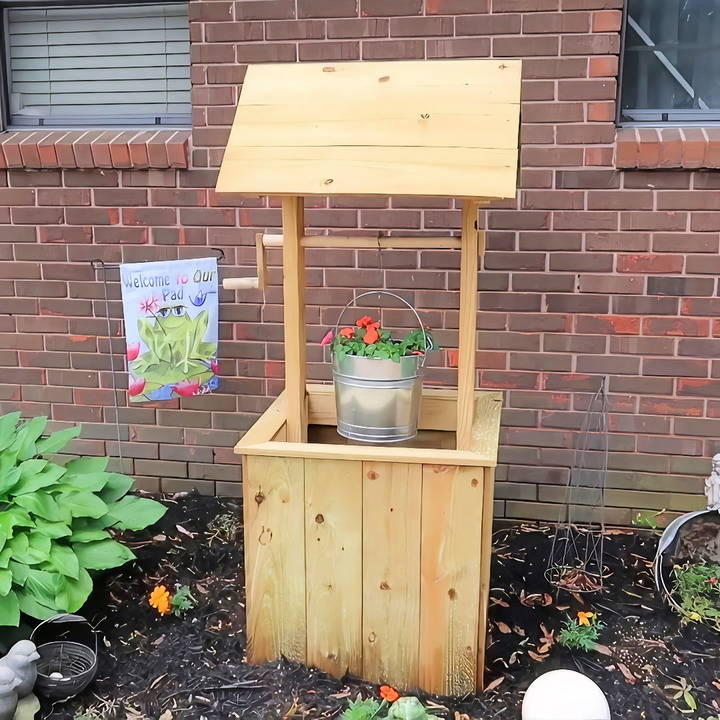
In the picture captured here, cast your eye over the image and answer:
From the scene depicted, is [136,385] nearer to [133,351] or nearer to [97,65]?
[133,351]

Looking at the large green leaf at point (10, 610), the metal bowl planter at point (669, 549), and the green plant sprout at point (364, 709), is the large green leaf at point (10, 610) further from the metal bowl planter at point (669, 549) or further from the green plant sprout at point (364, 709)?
the metal bowl planter at point (669, 549)

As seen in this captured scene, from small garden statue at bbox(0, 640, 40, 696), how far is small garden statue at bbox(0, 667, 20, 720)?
1 centimetres

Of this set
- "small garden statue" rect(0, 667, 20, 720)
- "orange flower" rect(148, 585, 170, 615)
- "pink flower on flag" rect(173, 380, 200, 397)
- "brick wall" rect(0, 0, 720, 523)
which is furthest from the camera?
"pink flower on flag" rect(173, 380, 200, 397)

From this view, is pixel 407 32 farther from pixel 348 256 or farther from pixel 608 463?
pixel 608 463

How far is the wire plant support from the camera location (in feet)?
11.4

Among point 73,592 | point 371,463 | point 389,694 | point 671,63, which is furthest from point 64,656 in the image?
point 671,63

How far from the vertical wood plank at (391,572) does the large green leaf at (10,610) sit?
1142 mm

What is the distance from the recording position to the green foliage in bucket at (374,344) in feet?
8.58

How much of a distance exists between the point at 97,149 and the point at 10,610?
7.34 ft

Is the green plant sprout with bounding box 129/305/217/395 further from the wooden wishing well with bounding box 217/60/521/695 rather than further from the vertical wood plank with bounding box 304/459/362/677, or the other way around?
the vertical wood plank with bounding box 304/459/362/677

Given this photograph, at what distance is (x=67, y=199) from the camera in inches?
159

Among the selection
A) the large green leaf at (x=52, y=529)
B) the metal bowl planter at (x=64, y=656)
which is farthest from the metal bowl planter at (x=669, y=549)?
the large green leaf at (x=52, y=529)

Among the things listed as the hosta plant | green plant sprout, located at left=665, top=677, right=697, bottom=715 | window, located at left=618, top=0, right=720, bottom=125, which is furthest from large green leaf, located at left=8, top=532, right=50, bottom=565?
window, located at left=618, top=0, right=720, bottom=125

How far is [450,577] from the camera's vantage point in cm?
260
